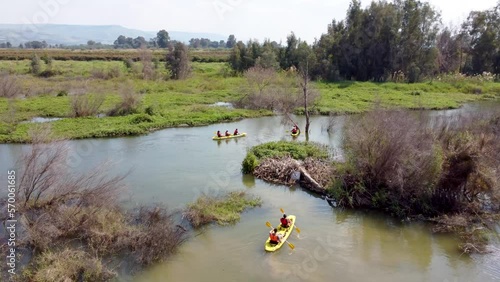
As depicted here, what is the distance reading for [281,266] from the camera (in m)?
13.2

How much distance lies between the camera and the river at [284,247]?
13031 millimetres

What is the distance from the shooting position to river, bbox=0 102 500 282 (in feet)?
42.8

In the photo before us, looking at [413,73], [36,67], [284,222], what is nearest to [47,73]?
[36,67]

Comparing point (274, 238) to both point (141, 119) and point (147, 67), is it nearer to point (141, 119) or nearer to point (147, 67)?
point (141, 119)

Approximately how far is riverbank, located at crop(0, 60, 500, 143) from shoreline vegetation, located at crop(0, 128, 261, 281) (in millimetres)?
6165

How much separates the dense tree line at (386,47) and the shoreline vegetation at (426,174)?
115 feet

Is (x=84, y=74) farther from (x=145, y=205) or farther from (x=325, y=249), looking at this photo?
(x=325, y=249)

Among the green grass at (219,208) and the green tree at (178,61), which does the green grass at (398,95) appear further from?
the green grass at (219,208)

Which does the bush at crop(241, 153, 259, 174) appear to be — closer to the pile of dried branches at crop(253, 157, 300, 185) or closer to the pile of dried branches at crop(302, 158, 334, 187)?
the pile of dried branches at crop(253, 157, 300, 185)

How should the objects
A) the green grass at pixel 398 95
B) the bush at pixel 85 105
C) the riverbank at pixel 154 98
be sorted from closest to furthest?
the riverbank at pixel 154 98 → the bush at pixel 85 105 → the green grass at pixel 398 95

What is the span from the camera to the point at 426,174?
16297mm

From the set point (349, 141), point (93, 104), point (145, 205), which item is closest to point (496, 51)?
point (349, 141)

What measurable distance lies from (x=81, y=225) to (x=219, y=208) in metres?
5.42

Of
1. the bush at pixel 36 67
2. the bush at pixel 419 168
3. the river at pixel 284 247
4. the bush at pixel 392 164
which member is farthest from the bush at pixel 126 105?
the bush at pixel 36 67
